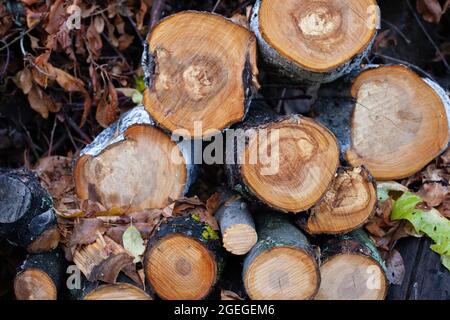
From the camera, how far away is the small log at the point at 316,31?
2.44 metres

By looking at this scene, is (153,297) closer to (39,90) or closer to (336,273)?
(336,273)

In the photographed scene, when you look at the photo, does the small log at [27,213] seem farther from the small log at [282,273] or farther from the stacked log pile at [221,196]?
the small log at [282,273]

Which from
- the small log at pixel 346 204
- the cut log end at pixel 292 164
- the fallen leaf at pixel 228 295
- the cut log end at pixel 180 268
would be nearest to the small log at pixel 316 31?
the cut log end at pixel 292 164

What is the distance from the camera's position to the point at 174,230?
93.4 inches

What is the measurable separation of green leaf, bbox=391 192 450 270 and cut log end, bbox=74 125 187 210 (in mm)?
979

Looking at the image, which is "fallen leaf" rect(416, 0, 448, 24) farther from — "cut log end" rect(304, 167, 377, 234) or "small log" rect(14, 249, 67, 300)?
"small log" rect(14, 249, 67, 300)

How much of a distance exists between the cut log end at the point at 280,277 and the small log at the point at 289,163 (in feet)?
0.67

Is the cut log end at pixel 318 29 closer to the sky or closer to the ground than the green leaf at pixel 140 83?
Answer: closer to the sky

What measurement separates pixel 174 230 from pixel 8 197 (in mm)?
663

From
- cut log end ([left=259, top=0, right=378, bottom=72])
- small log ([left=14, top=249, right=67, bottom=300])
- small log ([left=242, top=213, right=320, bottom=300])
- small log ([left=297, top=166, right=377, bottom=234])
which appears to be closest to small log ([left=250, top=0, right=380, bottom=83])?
cut log end ([left=259, top=0, right=378, bottom=72])

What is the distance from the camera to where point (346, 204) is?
2.45 metres

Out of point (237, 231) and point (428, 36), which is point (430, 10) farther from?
point (237, 231)

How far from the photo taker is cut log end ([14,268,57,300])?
8.12 feet

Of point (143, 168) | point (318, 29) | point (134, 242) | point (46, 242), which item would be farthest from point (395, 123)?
point (46, 242)
